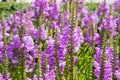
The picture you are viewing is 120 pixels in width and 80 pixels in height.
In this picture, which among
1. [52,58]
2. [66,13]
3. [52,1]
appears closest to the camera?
[52,58]

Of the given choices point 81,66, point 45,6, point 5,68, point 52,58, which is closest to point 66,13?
point 45,6

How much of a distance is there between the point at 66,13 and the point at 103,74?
2.53 metres

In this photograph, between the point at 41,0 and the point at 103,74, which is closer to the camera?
the point at 103,74

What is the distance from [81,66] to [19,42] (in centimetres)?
154

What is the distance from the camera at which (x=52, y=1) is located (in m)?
6.04

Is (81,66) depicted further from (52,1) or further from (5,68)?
(5,68)

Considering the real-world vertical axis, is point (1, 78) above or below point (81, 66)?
above

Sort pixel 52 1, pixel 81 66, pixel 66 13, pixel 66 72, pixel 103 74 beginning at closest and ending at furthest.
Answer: pixel 103 74
pixel 66 72
pixel 81 66
pixel 66 13
pixel 52 1

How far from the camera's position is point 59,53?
3686 mm

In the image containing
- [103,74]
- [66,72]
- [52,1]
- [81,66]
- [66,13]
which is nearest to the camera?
[103,74]

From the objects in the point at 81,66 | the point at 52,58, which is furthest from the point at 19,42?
the point at 81,66

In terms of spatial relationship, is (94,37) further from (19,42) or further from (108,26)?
(19,42)

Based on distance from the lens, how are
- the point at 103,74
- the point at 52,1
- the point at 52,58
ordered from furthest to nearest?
the point at 52,1, the point at 52,58, the point at 103,74

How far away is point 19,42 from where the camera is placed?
3.83 metres
